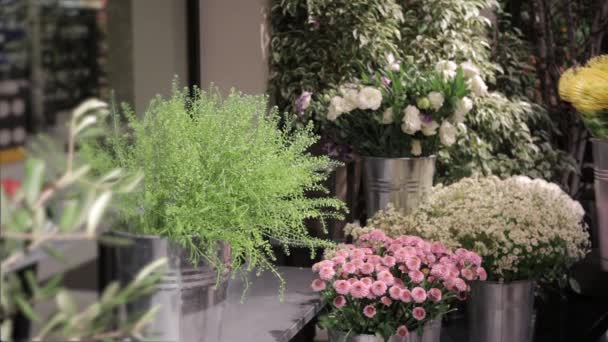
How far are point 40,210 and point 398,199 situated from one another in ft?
7.14

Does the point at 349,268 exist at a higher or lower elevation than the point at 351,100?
lower

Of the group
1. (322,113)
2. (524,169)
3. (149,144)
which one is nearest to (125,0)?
(322,113)

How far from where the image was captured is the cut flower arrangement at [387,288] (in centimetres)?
193

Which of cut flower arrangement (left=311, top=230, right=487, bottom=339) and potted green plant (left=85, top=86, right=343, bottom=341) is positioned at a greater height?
potted green plant (left=85, top=86, right=343, bottom=341)

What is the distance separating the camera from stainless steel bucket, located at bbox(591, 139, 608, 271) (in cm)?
235

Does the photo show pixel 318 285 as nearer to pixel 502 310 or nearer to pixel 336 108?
pixel 502 310

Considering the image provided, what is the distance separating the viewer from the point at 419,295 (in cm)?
191

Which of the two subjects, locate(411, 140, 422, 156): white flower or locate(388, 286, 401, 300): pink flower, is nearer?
locate(388, 286, 401, 300): pink flower

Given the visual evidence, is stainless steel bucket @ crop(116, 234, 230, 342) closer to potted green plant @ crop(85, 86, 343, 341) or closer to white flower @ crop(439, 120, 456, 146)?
potted green plant @ crop(85, 86, 343, 341)

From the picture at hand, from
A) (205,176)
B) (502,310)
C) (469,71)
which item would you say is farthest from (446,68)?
(205,176)

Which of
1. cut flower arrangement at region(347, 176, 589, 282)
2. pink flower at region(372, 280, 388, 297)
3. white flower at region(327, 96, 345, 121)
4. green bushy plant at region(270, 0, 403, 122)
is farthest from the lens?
green bushy plant at region(270, 0, 403, 122)

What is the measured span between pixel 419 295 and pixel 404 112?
3.21ft

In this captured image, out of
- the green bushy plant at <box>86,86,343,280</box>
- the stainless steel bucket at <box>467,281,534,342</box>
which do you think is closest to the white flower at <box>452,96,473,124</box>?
the stainless steel bucket at <box>467,281,534,342</box>

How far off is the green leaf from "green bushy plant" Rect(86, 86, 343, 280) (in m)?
0.91
